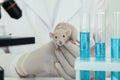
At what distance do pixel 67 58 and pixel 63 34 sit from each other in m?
0.12

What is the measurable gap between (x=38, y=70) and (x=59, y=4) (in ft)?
1.09

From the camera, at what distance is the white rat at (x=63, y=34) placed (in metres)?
1.11

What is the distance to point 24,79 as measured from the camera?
1187 millimetres

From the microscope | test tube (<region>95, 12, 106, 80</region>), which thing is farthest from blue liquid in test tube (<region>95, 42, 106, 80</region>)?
the microscope

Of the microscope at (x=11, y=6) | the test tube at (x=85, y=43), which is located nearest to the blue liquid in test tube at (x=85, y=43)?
the test tube at (x=85, y=43)

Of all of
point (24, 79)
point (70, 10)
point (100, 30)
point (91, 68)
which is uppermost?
Result: point (70, 10)

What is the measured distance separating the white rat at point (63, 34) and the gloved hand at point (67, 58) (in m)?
0.03

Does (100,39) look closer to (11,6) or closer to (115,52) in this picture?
(115,52)

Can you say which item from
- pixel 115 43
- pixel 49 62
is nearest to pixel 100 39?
pixel 115 43

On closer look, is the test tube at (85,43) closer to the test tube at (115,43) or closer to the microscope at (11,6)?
the test tube at (115,43)

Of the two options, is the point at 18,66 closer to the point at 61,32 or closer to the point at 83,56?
the point at 61,32

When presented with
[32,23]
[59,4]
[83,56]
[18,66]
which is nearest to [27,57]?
[18,66]

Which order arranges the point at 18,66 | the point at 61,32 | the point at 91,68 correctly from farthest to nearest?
the point at 18,66 < the point at 61,32 < the point at 91,68

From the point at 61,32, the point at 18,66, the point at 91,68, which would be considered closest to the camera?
the point at 91,68
